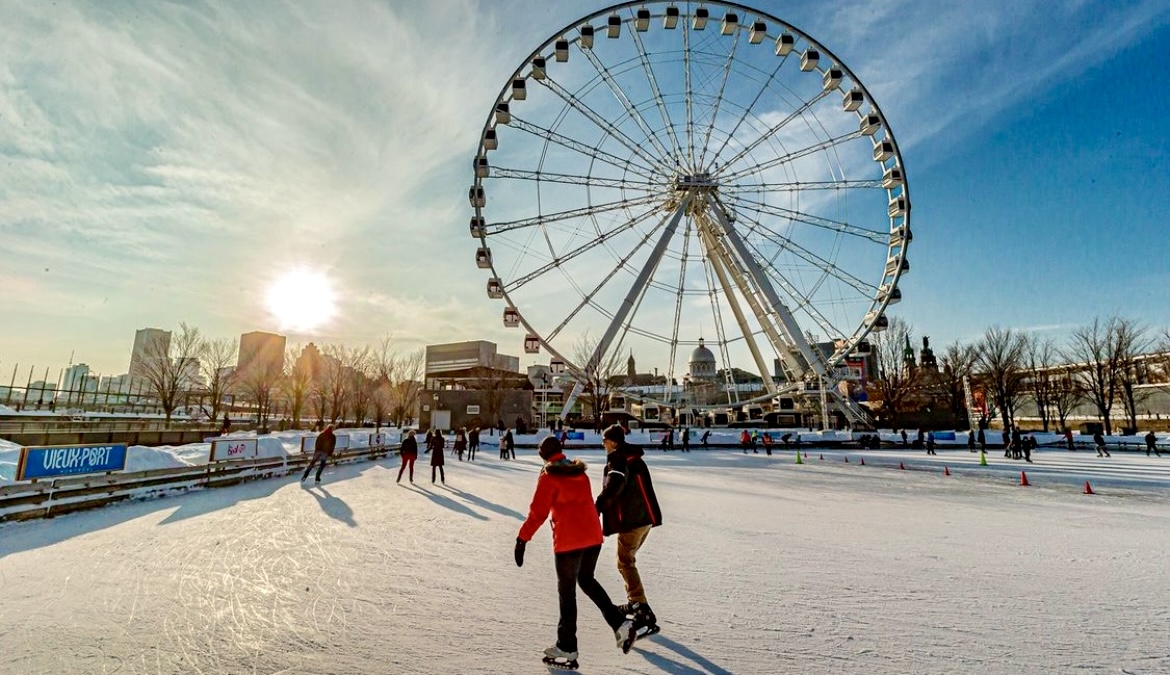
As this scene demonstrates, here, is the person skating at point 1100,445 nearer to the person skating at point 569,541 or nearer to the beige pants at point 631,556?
the beige pants at point 631,556

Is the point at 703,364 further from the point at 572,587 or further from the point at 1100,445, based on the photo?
the point at 572,587

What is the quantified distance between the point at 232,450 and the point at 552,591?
41.7 feet

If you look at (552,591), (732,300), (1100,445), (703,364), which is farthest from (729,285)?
(703,364)

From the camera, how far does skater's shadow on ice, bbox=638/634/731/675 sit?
131 inches

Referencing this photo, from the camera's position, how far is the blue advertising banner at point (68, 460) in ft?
27.8

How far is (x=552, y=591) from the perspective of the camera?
5.04 m

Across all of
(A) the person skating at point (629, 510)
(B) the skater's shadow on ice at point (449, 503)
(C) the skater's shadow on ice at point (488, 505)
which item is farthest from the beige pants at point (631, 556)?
(B) the skater's shadow on ice at point (449, 503)

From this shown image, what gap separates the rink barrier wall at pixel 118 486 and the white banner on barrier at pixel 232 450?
179mm

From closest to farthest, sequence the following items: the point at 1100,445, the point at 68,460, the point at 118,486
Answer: the point at 68,460, the point at 118,486, the point at 1100,445

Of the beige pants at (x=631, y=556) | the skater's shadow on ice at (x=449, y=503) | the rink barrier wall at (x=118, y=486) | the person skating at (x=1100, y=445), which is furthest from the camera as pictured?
the person skating at (x=1100, y=445)

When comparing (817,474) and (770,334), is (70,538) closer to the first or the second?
(817,474)

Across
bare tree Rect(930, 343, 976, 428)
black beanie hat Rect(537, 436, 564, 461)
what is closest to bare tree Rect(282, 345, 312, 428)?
black beanie hat Rect(537, 436, 564, 461)

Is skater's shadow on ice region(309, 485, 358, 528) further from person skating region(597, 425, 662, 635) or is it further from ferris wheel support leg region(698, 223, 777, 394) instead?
ferris wheel support leg region(698, 223, 777, 394)

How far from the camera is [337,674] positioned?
3.30 m
